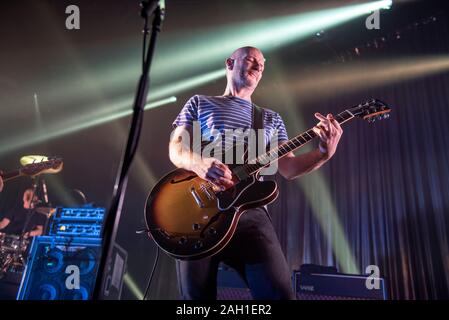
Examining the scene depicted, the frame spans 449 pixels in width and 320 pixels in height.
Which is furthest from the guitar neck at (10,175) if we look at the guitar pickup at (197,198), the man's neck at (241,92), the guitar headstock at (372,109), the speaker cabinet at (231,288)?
the guitar headstock at (372,109)

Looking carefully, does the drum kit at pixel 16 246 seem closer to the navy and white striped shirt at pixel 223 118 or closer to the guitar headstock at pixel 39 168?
the guitar headstock at pixel 39 168

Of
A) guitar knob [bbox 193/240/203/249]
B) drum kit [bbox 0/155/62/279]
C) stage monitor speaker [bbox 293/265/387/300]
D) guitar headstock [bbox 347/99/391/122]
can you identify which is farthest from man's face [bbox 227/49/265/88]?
drum kit [bbox 0/155/62/279]

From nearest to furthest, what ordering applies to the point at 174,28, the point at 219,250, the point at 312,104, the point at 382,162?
the point at 219,250, the point at 382,162, the point at 174,28, the point at 312,104

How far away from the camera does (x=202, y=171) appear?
205 centimetres

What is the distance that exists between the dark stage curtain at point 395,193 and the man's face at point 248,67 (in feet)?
13.1

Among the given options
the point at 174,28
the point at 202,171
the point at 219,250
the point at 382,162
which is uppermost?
the point at 174,28

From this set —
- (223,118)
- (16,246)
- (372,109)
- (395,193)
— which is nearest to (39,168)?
(16,246)

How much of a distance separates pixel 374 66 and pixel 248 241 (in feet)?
19.4

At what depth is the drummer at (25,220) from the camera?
246 inches

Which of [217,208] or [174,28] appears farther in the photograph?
[174,28]

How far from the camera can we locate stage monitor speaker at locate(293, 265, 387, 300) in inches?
125

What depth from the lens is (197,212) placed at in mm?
1988
